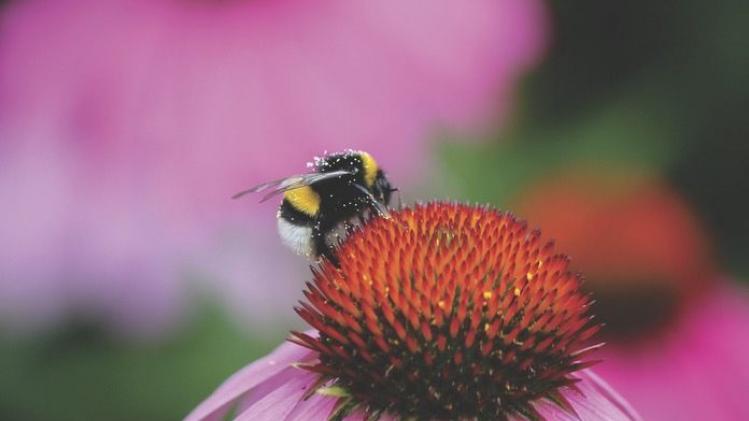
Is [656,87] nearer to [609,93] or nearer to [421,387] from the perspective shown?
[609,93]

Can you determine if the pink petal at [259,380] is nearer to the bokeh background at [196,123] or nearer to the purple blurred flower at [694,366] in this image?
the bokeh background at [196,123]

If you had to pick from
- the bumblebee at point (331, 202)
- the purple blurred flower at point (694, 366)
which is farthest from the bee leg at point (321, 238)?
the purple blurred flower at point (694, 366)

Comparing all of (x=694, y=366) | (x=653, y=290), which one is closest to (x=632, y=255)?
(x=653, y=290)

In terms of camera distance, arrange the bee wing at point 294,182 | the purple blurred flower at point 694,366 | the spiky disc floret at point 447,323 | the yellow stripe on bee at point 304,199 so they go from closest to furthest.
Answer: the spiky disc floret at point 447,323
the bee wing at point 294,182
the yellow stripe on bee at point 304,199
the purple blurred flower at point 694,366

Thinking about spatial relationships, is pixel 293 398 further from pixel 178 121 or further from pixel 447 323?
pixel 178 121

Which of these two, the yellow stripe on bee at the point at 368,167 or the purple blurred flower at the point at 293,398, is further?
the yellow stripe on bee at the point at 368,167

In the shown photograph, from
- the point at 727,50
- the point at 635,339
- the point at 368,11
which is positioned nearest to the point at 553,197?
the point at 635,339
